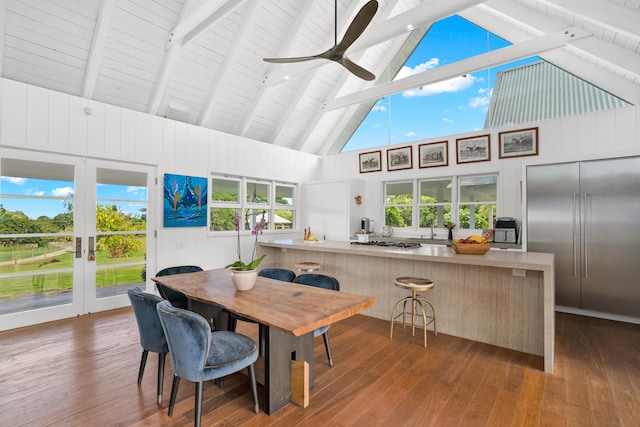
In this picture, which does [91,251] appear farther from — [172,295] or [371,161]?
[371,161]

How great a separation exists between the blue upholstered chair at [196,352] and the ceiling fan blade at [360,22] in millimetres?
2395

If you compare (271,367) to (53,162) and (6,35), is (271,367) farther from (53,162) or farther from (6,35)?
(6,35)

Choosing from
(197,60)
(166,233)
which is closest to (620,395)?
(166,233)

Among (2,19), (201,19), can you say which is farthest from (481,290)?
(2,19)

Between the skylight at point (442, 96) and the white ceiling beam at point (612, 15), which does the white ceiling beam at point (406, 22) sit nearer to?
the white ceiling beam at point (612, 15)

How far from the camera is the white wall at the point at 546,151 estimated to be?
13.8ft

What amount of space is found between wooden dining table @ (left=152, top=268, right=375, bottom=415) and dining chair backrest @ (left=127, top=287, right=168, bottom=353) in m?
0.29

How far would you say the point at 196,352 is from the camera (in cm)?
177

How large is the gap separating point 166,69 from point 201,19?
1068 mm

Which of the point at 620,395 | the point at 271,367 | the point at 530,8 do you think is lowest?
the point at 620,395

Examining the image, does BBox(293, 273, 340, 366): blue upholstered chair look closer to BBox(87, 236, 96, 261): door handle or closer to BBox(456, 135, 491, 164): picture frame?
BBox(87, 236, 96, 261): door handle

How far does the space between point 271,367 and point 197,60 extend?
14.7 feet

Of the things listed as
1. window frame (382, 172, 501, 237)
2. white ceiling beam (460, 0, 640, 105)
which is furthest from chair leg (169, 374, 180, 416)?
white ceiling beam (460, 0, 640, 105)

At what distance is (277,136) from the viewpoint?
254 inches
